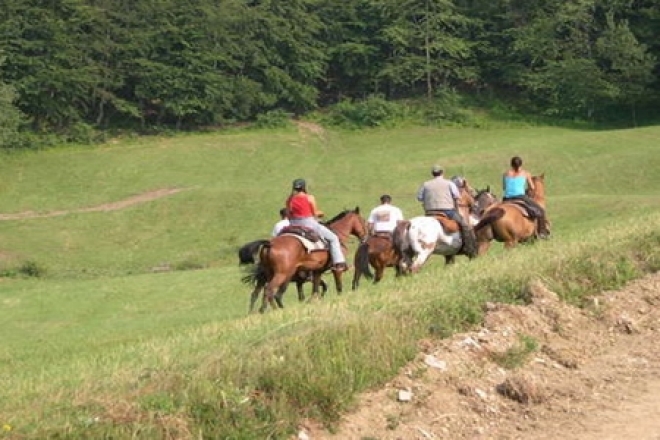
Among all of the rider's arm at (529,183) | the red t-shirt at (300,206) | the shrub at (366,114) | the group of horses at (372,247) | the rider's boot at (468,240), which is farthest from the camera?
the shrub at (366,114)

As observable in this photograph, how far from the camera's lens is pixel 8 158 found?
206 ft

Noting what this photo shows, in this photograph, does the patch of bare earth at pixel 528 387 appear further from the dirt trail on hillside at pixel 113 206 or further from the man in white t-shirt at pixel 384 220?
the dirt trail on hillside at pixel 113 206

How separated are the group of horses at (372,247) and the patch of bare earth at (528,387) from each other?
744 cm

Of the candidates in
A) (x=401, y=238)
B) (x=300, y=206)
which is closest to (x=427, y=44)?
(x=401, y=238)

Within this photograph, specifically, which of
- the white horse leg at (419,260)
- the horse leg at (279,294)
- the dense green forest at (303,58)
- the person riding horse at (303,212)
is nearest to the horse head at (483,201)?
the white horse leg at (419,260)

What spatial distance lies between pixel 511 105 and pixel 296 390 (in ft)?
243

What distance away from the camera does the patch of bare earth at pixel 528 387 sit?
7.93m

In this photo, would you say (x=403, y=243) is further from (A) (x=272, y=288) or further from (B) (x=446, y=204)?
(A) (x=272, y=288)

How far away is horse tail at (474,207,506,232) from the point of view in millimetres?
19656

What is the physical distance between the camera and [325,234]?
59.6 feet

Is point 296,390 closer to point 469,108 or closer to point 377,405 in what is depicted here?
point 377,405

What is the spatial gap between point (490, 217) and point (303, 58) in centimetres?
6528

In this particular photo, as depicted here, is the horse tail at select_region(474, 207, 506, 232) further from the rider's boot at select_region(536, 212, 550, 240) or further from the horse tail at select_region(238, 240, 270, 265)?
the horse tail at select_region(238, 240, 270, 265)

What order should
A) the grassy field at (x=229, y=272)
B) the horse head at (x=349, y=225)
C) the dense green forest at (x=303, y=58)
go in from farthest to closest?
the dense green forest at (x=303, y=58), the horse head at (x=349, y=225), the grassy field at (x=229, y=272)
